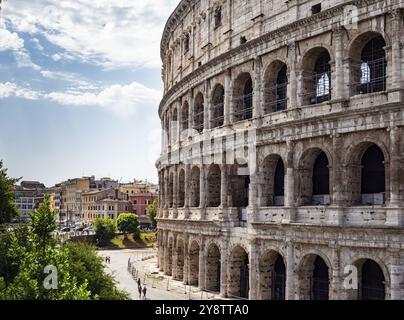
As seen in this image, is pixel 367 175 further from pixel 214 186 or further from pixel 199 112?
pixel 199 112

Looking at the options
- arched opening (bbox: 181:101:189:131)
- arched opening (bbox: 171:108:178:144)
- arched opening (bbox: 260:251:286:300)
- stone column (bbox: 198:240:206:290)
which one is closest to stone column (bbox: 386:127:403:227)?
arched opening (bbox: 260:251:286:300)

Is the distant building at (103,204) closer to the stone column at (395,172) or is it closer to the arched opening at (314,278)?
the arched opening at (314,278)

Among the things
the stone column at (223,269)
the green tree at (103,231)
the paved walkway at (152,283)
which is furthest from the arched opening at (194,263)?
the green tree at (103,231)

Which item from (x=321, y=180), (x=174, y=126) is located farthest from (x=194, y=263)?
(x=321, y=180)

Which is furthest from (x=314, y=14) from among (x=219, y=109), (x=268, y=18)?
(x=219, y=109)

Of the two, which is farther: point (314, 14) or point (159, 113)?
point (159, 113)
